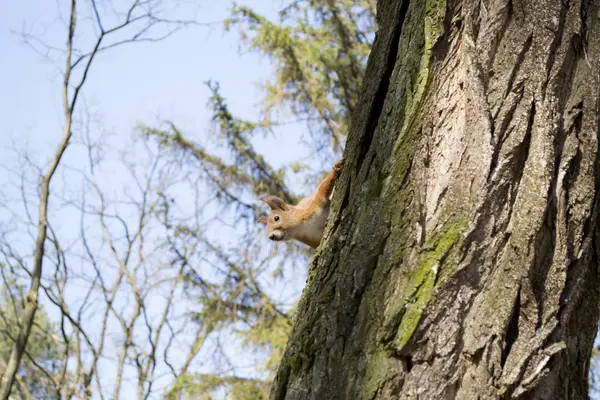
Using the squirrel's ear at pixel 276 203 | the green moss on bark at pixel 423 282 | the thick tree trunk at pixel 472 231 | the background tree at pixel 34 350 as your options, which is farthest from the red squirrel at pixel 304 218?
the background tree at pixel 34 350

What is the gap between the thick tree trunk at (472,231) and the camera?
1.69 meters

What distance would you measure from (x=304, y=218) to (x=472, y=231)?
2891mm

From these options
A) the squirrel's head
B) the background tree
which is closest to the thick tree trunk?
the squirrel's head

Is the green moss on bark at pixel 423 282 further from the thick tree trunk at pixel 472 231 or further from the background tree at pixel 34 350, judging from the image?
the background tree at pixel 34 350

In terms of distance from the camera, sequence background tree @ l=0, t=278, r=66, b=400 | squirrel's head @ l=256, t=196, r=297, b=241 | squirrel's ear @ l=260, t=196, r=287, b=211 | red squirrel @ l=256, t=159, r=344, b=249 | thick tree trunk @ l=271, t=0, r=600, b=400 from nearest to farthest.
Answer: thick tree trunk @ l=271, t=0, r=600, b=400
red squirrel @ l=256, t=159, r=344, b=249
squirrel's head @ l=256, t=196, r=297, b=241
squirrel's ear @ l=260, t=196, r=287, b=211
background tree @ l=0, t=278, r=66, b=400

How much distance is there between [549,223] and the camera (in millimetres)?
1761

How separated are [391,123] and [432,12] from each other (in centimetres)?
35

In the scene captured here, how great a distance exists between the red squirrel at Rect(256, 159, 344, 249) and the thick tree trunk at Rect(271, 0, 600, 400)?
212cm

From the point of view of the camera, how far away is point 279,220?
491 cm

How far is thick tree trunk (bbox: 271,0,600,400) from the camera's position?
1694mm

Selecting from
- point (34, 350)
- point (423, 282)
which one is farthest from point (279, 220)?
point (34, 350)

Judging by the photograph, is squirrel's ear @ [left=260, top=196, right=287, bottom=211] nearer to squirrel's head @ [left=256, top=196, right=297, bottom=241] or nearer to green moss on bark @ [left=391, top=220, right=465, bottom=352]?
squirrel's head @ [left=256, top=196, right=297, bottom=241]

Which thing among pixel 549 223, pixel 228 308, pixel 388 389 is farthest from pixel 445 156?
pixel 228 308

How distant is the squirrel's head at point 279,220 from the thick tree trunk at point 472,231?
271cm
